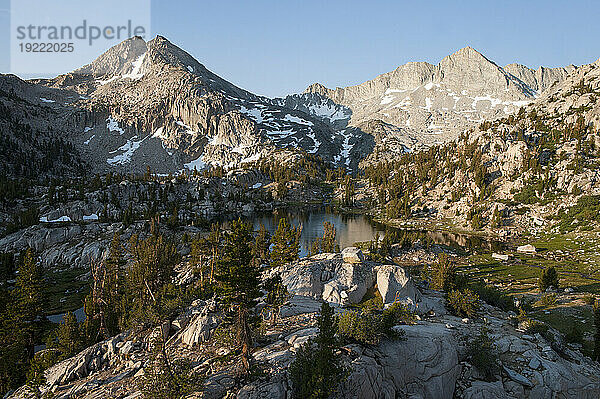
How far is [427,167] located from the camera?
180500mm

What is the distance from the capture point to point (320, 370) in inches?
724

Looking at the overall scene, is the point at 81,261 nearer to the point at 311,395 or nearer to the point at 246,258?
the point at 246,258

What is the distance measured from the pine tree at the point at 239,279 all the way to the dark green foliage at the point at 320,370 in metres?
4.55

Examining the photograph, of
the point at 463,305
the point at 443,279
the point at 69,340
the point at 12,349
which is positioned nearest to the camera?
the point at 12,349

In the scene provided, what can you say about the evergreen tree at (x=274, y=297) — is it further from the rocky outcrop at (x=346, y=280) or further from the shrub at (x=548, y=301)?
the shrub at (x=548, y=301)

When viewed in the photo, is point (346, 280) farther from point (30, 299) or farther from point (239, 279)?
point (30, 299)

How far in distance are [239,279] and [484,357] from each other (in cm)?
2189

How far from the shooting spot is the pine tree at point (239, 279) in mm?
22719

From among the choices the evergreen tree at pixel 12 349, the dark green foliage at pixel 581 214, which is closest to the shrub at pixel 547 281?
the dark green foliage at pixel 581 214

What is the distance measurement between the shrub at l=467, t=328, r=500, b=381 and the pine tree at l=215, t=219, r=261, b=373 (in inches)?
782

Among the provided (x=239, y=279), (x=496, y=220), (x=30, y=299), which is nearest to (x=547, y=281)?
(x=239, y=279)

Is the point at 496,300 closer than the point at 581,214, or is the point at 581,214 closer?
the point at 496,300

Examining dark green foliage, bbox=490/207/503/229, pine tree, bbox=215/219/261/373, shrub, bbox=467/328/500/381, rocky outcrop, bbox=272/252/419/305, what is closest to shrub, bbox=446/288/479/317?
rocky outcrop, bbox=272/252/419/305

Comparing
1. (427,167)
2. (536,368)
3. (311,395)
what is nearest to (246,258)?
(311,395)
